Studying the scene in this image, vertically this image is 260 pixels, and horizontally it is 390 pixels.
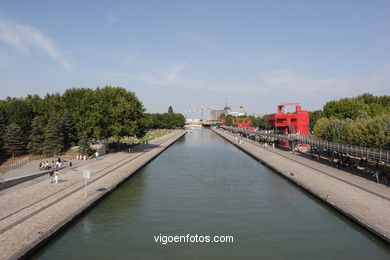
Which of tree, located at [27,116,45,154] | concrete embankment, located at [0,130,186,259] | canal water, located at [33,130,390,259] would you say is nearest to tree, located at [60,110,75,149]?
tree, located at [27,116,45,154]

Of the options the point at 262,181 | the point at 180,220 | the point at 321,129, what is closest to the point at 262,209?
the point at 180,220

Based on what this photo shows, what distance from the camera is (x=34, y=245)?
53.9 feet

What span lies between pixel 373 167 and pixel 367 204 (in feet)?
59.8

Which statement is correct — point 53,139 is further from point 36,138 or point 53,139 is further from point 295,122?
point 295,122

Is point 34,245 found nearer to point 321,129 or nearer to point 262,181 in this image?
point 262,181

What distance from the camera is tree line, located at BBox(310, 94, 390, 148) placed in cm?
4062

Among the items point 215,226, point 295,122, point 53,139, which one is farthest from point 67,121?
point 295,122

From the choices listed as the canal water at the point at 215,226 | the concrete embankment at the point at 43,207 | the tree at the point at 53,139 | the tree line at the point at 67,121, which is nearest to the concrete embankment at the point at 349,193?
the canal water at the point at 215,226

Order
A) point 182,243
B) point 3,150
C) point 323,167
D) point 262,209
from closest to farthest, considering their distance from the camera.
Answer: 1. point 182,243
2. point 262,209
3. point 323,167
4. point 3,150

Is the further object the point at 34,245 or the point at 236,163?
the point at 236,163

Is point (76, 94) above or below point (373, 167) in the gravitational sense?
above

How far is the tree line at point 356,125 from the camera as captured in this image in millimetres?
40625

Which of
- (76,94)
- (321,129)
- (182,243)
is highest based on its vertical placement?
(76,94)

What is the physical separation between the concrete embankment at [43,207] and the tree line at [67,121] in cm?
2277
